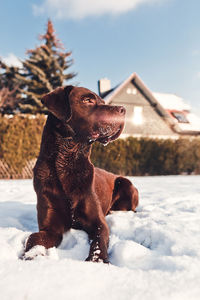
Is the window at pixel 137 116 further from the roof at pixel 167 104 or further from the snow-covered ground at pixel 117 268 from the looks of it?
the snow-covered ground at pixel 117 268

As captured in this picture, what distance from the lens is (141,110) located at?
74.1 feet

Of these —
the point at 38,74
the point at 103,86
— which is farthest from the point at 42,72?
the point at 103,86

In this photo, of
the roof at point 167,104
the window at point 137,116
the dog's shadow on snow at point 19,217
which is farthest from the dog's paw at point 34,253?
the window at point 137,116

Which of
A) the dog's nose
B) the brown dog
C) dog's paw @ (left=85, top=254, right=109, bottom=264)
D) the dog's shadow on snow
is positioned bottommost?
the dog's shadow on snow

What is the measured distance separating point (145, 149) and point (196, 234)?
11107mm

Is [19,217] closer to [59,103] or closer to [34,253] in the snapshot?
[34,253]

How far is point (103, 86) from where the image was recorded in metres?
24.5

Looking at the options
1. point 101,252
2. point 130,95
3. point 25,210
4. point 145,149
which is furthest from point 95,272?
point 130,95

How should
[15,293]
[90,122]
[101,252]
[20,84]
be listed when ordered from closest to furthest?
[15,293] < [101,252] < [90,122] < [20,84]

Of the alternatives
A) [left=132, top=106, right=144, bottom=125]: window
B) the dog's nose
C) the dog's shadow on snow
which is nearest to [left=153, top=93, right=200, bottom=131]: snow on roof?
[left=132, top=106, right=144, bottom=125]: window

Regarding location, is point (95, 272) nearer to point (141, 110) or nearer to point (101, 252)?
point (101, 252)

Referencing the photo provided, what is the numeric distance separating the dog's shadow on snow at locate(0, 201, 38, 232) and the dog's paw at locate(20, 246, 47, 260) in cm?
85

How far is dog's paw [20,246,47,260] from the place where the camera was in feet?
5.49

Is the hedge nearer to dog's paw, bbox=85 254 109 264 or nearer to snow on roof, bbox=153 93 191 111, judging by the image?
Answer: dog's paw, bbox=85 254 109 264
